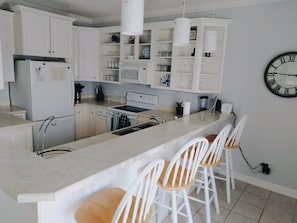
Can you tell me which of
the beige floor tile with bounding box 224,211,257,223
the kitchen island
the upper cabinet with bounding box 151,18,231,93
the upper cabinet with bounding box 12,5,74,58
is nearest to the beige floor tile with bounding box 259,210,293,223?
the beige floor tile with bounding box 224,211,257,223

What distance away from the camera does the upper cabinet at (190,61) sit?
3.22m

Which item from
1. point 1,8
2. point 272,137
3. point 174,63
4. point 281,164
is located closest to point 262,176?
point 281,164

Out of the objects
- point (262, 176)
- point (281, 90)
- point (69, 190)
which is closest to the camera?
point (69, 190)

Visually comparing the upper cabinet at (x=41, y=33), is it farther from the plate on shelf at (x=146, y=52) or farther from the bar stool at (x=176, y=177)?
the bar stool at (x=176, y=177)

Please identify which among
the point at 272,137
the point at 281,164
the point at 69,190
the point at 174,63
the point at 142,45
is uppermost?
the point at 142,45

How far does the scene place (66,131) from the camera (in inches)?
150

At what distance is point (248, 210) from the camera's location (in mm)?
2621

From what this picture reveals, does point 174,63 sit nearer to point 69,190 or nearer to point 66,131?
point 66,131

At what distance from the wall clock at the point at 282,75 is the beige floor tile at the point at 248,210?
1476 mm

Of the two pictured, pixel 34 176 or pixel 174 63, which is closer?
pixel 34 176

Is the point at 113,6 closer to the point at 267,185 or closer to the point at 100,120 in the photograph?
the point at 100,120

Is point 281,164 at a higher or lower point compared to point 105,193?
lower

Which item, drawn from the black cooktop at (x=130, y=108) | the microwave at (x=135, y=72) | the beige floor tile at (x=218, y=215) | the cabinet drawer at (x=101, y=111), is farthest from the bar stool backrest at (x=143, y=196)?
the cabinet drawer at (x=101, y=111)

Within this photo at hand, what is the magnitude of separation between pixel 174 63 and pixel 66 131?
7.10 ft
